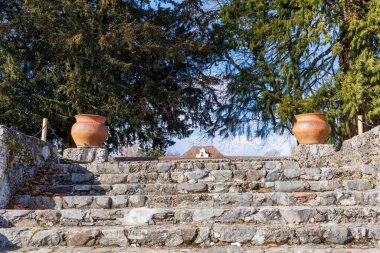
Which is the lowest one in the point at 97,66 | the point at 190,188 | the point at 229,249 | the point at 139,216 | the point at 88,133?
the point at 229,249

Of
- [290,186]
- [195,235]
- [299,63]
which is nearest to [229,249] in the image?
[195,235]

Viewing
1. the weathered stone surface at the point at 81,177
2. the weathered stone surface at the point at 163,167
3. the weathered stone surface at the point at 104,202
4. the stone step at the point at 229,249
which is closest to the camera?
the stone step at the point at 229,249

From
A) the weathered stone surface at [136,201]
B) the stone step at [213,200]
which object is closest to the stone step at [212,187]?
the stone step at [213,200]

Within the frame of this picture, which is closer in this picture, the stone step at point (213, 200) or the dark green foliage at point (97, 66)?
the stone step at point (213, 200)

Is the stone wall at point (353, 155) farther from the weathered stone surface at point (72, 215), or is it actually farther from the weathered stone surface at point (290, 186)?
the weathered stone surface at point (72, 215)

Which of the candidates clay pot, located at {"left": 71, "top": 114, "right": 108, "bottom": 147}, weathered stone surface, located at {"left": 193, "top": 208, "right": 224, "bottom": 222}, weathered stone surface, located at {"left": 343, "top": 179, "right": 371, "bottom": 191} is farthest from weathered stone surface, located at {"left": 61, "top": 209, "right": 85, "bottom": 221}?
weathered stone surface, located at {"left": 343, "top": 179, "right": 371, "bottom": 191}

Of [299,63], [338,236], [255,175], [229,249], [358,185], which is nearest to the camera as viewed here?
[229,249]

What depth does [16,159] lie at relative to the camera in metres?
4.87

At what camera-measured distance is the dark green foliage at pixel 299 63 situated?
362 inches

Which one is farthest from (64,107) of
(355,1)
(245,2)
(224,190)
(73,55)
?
(355,1)

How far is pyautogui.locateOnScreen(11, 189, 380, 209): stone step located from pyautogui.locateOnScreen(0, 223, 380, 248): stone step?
79 centimetres

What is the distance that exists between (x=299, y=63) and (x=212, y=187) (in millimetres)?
6376

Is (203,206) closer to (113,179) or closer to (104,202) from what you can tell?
(104,202)

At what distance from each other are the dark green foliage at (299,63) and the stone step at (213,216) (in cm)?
566
